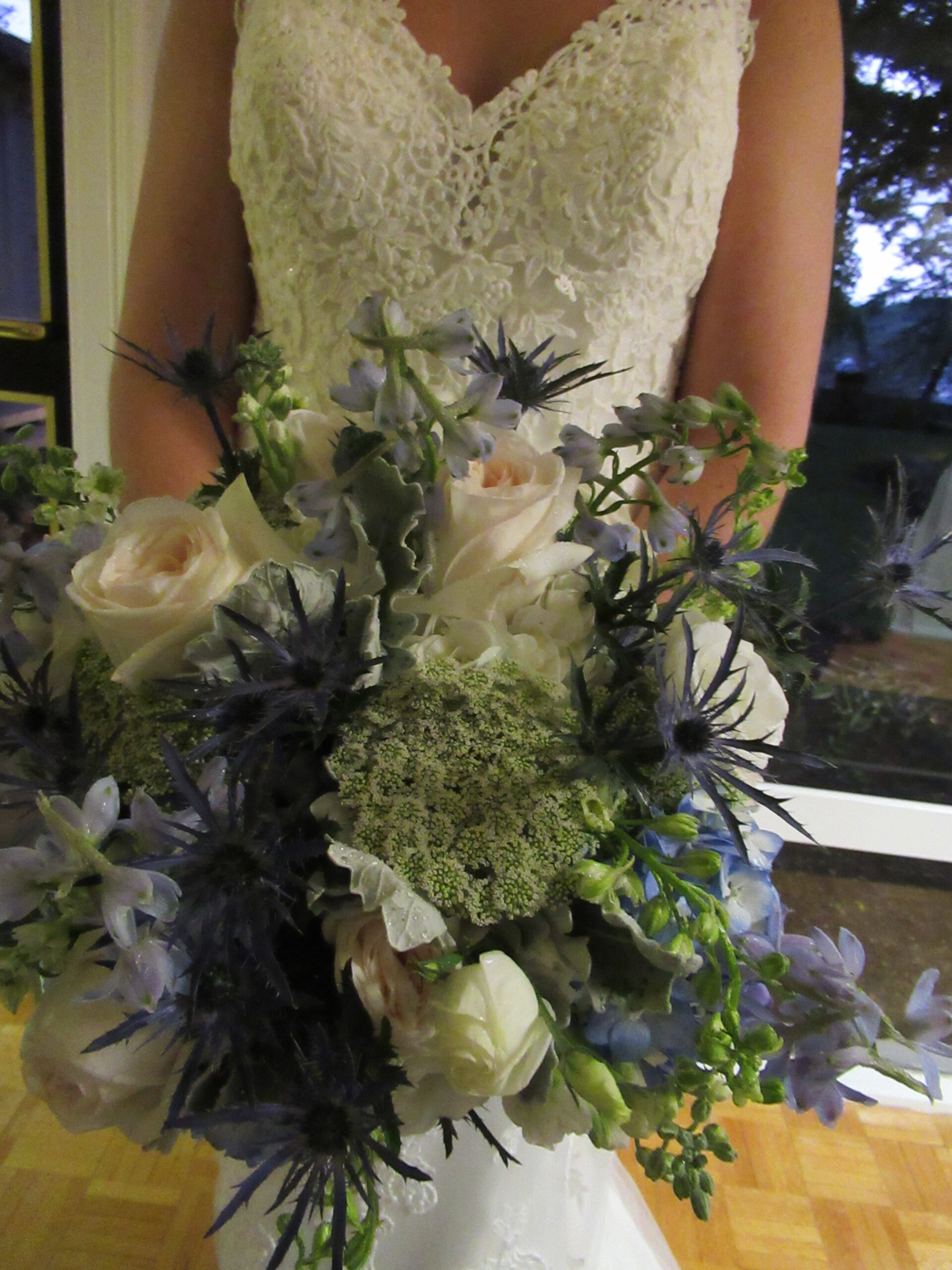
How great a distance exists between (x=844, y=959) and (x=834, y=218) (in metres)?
0.88

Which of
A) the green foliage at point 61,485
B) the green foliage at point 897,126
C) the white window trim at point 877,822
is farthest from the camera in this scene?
the white window trim at point 877,822

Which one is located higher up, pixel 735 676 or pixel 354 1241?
pixel 735 676

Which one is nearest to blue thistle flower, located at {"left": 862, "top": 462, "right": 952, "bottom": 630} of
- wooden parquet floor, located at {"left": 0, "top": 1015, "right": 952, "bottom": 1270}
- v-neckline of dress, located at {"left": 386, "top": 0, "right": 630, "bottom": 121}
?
v-neckline of dress, located at {"left": 386, "top": 0, "right": 630, "bottom": 121}

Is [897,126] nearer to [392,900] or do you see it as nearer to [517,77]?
[517,77]

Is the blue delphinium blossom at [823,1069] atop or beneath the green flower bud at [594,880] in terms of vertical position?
beneath

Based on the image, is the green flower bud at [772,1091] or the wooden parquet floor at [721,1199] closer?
the green flower bud at [772,1091]

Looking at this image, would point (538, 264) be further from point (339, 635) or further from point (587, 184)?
point (339, 635)

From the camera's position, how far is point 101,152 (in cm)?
83

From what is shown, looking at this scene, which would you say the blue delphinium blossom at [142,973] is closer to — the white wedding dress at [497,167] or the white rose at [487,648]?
the white rose at [487,648]

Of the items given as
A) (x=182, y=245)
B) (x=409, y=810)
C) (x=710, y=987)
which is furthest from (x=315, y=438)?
(x=182, y=245)

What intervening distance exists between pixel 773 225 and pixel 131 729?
681mm

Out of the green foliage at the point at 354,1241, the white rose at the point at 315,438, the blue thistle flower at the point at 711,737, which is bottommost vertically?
the green foliage at the point at 354,1241

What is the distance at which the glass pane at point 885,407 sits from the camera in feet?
2.97

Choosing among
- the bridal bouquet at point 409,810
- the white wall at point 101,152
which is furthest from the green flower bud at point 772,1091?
the white wall at point 101,152
